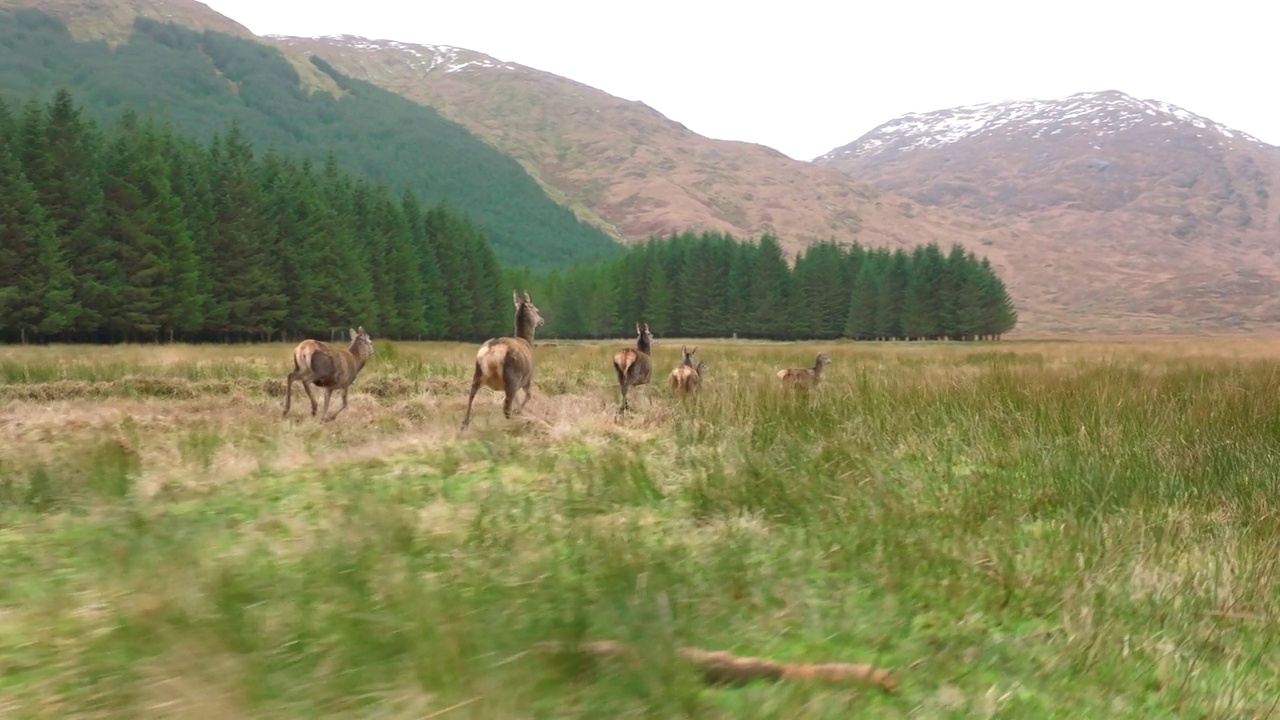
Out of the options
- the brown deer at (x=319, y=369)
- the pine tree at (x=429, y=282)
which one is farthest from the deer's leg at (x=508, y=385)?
the pine tree at (x=429, y=282)

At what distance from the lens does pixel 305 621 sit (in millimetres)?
3211

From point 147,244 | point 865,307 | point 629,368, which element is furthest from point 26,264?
point 865,307

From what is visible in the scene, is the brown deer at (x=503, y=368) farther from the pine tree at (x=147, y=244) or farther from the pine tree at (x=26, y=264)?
the pine tree at (x=147, y=244)

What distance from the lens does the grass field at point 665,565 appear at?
285 cm

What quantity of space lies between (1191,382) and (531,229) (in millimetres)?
161098

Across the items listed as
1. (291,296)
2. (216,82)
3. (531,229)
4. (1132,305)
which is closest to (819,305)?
(291,296)

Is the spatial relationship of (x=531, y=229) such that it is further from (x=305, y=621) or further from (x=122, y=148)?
(x=305, y=621)

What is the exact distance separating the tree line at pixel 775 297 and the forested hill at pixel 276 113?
6725cm

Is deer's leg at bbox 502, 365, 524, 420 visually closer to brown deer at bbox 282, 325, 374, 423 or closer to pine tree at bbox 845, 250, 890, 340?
brown deer at bbox 282, 325, 374, 423

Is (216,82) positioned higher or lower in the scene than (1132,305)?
higher

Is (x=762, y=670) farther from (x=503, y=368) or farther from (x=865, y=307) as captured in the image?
(x=865, y=307)

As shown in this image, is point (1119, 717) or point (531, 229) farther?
point (531, 229)

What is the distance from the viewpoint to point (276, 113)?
577 feet

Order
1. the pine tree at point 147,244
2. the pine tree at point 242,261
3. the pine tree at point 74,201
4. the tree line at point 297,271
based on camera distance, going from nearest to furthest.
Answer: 1. the pine tree at point 74,201
2. the tree line at point 297,271
3. the pine tree at point 147,244
4. the pine tree at point 242,261
